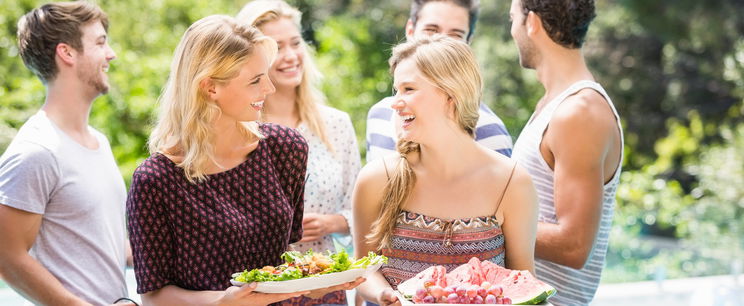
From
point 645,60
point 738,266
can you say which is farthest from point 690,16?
point 738,266

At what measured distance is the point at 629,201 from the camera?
1198cm

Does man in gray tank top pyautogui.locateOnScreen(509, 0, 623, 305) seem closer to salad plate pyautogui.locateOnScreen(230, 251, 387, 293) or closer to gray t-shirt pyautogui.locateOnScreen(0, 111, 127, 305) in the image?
salad plate pyautogui.locateOnScreen(230, 251, 387, 293)

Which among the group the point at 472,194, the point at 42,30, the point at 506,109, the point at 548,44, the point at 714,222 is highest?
the point at 42,30

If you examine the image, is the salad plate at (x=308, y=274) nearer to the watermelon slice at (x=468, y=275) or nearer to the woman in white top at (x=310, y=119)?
the watermelon slice at (x=468, y=275)

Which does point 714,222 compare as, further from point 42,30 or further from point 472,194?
point 42,30

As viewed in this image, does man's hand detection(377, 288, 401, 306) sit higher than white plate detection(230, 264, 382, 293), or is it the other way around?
white plate detection(230, 264, 382, 293)

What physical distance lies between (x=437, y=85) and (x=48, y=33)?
5.24ft

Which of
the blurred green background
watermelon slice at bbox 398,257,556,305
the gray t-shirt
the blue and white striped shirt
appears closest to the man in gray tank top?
the blue and white striped shirt

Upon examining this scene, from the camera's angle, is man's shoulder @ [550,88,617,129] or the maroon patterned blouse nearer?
the maroon patterned blouse

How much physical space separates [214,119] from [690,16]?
14.1 meters

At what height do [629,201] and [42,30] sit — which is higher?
[42,30]

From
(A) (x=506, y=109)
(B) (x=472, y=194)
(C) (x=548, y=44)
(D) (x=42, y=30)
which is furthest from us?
(A) (x=506, y=109)

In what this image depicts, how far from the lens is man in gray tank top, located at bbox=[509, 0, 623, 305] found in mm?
3289

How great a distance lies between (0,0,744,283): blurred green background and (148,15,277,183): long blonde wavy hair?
18.6 ft
